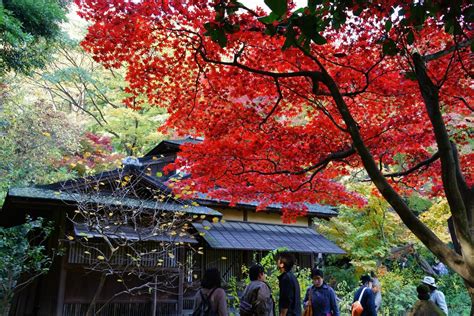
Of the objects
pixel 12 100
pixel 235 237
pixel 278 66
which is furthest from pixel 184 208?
pixel 12 100

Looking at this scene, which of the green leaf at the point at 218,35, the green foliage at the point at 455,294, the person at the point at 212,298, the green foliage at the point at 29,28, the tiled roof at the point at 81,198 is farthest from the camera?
the green foliage at the point at 455,294

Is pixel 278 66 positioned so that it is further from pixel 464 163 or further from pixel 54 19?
pixel 54 19

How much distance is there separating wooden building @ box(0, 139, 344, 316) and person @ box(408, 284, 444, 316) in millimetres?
4882

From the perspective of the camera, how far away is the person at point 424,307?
14.8 ft

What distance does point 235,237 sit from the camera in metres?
12.4

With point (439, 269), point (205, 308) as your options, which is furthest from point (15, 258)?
point (439, 269)

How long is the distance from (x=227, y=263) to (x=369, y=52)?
8062mm

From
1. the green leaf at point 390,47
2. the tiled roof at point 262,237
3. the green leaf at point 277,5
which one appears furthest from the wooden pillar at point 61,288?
the green leaf at point 277,5

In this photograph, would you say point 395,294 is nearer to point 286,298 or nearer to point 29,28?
point 286,298

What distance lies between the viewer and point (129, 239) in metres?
8.44

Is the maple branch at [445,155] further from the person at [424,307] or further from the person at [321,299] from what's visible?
the person at [321,299]

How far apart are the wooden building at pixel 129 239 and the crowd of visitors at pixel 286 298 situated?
3335 millimetres

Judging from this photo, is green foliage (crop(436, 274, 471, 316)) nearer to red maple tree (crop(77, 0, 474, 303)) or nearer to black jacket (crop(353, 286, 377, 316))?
red maple tree (crop(77, 0, 474, 303))

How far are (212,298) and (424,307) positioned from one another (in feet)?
7.99
